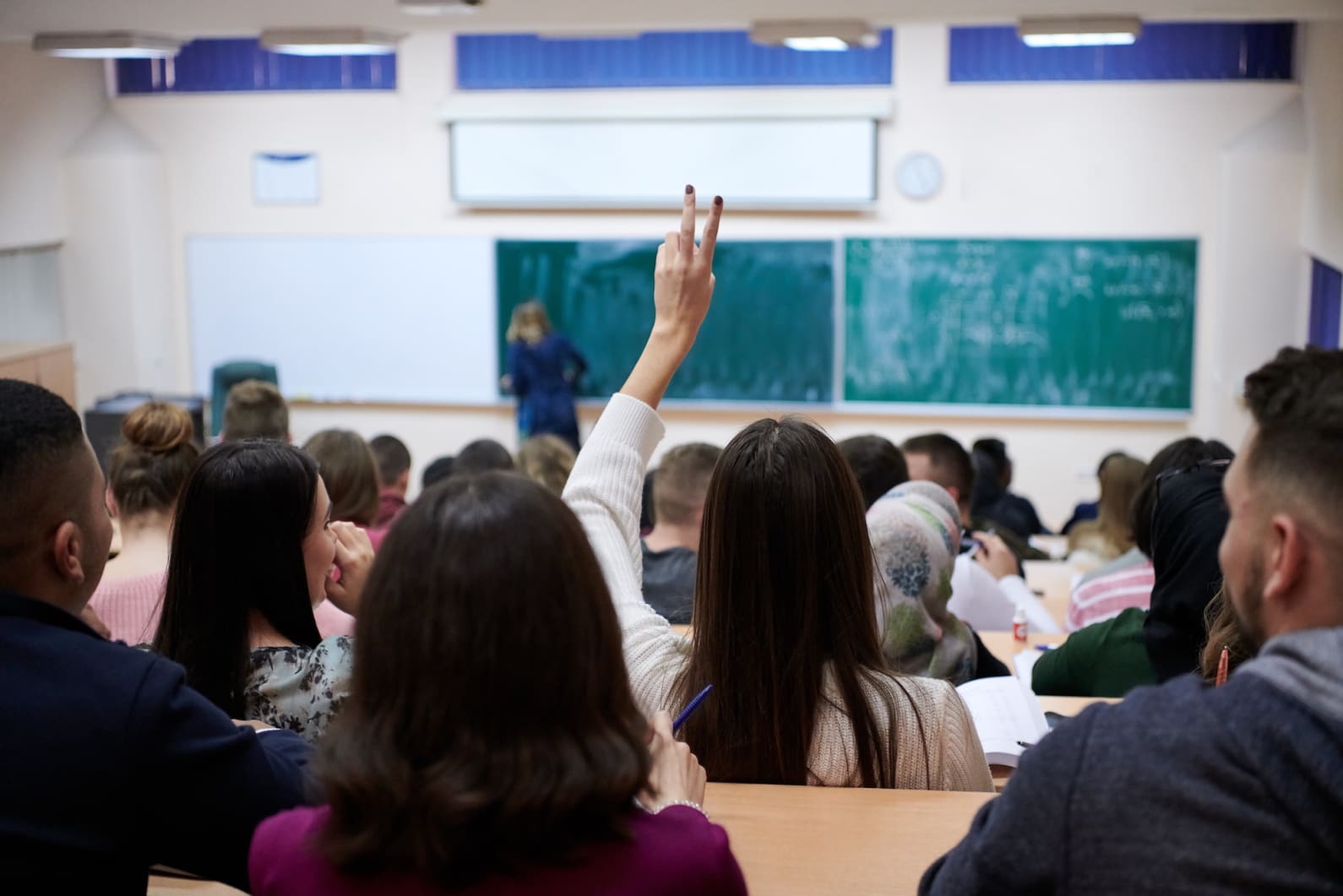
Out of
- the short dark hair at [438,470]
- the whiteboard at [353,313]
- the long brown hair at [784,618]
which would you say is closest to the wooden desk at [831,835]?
the long brown hair at [784,618]

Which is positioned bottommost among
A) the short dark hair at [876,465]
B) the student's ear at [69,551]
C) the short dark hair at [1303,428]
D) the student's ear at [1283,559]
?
the short dark hair at [876,465]

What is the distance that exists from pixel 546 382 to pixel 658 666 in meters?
5.64

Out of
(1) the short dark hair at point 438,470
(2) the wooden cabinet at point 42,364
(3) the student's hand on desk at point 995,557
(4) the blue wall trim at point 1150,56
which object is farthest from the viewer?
(4) the blue wall trim at point 1150,56

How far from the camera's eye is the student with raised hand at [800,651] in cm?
167

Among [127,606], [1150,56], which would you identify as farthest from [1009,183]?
[127,606]

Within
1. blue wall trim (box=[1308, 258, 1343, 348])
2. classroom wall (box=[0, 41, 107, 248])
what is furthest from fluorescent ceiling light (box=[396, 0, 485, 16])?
blue wall trim (box=[1308, 258, 1343, 348])

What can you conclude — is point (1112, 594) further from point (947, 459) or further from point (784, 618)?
point (784, 618)

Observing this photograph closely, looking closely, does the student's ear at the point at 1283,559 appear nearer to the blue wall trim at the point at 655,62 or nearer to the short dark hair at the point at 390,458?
the short dark hair at the point at 390,458

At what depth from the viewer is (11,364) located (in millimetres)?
6430

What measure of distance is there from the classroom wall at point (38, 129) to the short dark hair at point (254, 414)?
157 inches

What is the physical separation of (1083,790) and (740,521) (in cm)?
72

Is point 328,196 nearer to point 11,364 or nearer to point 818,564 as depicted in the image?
point 11,364

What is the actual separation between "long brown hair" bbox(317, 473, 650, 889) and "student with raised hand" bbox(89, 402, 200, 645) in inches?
63.7

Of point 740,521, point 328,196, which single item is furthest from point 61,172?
point 740,521
